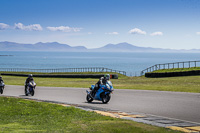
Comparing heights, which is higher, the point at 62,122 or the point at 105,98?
the point at 105,98

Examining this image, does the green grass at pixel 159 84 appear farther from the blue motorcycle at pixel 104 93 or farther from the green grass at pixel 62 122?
the green grass at pixel 62 122

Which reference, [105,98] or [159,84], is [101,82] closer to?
[105,98]

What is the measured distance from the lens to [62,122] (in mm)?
10219

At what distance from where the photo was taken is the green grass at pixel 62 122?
346 inches

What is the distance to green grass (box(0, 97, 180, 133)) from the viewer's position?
8.80 meters

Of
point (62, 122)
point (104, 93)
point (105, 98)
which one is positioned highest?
point (104, 93)

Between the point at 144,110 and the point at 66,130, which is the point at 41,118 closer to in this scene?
the point at 66,130

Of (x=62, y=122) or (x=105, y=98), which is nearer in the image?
(x=62, y=122)

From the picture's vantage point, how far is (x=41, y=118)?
36.7ft

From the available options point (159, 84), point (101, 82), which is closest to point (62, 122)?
point (101, 82)

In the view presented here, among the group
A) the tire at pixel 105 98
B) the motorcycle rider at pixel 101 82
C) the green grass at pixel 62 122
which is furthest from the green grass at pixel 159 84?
the green grass at pixel 62 122

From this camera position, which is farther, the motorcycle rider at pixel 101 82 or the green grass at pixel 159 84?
the green grass at pixel 159 84

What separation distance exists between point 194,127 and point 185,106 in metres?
5.48

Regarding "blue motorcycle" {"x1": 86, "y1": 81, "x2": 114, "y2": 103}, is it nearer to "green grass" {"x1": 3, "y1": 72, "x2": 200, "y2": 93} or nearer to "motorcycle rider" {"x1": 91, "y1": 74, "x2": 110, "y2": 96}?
"motorcycle rider" {"x1": 91, "y1": 74, "x2": 110, "y2": 96}
